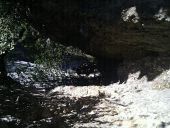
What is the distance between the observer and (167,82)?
12.3 metres

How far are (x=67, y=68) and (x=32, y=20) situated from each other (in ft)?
20.2

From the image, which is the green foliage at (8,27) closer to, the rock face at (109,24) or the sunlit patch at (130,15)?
the rock face at (109,24)

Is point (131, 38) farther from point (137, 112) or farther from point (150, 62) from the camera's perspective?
point (137, 112)

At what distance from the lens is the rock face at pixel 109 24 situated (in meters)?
12.8

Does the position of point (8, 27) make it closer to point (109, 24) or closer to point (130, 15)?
point (109, 24)

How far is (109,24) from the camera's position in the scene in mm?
14000

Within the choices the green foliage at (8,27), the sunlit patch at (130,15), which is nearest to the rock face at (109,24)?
the sunlit patch at (130,15)

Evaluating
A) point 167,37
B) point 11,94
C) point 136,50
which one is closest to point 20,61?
point 11,94

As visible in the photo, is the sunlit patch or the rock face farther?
the sunlit patch

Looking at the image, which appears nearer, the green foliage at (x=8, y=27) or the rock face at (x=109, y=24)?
the rock face at (x=109, y=24)

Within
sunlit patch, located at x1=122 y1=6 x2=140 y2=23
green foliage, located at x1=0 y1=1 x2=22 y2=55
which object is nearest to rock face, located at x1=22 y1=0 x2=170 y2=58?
sunlit patch, located at x1=122 y1=6 x2=140 y2=23

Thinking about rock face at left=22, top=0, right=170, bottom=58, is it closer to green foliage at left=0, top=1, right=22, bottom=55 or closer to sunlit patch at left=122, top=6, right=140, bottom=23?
sunlit patch at left=122, top=6, right=140, bottom=23

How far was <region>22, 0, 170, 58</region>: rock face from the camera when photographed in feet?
42.0

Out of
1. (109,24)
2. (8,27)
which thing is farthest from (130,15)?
(8,27)
